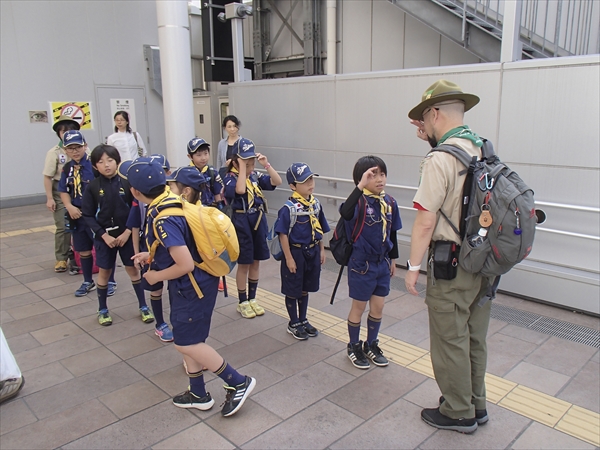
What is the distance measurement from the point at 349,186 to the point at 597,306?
3.29 meters

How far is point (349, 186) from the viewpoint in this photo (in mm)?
6762

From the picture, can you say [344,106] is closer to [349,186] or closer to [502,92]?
[349,186]

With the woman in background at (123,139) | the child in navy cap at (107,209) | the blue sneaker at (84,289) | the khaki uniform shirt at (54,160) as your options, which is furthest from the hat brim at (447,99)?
the woman in background at (123,139)

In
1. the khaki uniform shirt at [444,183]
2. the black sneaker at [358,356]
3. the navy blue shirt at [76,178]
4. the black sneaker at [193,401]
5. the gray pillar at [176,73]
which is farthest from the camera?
the gray pillar at [176,73]

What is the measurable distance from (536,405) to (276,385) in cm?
184

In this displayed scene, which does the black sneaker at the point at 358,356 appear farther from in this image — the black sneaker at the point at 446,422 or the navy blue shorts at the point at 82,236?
the navy blue shorts at the point at 82,236

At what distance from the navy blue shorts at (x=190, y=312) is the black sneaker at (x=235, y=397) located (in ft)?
1.46

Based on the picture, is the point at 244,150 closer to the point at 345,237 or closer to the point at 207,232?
the point at 345,237

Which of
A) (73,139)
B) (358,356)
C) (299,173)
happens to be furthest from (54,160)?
(358,356)

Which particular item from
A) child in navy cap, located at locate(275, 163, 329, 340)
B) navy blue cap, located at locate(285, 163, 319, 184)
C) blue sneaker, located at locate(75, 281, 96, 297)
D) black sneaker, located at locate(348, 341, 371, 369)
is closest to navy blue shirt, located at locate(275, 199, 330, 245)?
child in navy cap, located at locate(275, 163, 329, 340)

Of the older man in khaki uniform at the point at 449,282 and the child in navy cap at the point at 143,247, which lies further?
the child in navy cap at the point at 143,247

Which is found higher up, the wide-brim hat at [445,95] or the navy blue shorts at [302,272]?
the wide-brim hat at [445,95]

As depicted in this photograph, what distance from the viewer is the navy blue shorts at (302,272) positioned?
4.14 meters

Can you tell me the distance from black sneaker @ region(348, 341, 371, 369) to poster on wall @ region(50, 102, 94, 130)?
946 centimetres
